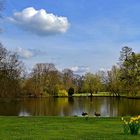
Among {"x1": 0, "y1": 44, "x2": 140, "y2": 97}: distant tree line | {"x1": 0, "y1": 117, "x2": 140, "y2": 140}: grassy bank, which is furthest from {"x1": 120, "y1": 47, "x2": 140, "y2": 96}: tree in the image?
{"x1": 0, "y1": 117, "x2": 140, "y2": 140}: grassy bank

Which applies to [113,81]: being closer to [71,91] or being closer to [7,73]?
[71,91]

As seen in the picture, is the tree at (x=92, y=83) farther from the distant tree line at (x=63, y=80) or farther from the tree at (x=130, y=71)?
the tree at (x=130, y=71)

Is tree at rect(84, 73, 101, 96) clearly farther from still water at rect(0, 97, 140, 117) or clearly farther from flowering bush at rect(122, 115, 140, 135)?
flowering bush at rect(122, 115, 140, 135)

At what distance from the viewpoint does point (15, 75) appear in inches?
2596

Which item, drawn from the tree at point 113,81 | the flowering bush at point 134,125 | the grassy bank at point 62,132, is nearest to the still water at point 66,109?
the grassy bank at point 62,132

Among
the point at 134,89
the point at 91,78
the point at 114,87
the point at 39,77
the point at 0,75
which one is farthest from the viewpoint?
the point at 91,78

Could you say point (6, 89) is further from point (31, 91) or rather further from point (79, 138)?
point (79, 138)

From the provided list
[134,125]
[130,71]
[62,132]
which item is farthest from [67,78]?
[134,125]

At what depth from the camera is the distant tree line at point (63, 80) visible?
203 feet

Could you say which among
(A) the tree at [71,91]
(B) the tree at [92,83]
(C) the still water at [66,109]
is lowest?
(C) the still water at [66,109]

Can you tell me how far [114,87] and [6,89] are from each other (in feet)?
146

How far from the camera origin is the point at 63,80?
122125 millimetres

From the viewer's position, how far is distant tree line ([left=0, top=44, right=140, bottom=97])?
203ft

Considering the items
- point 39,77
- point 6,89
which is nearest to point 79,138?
point 6,89
